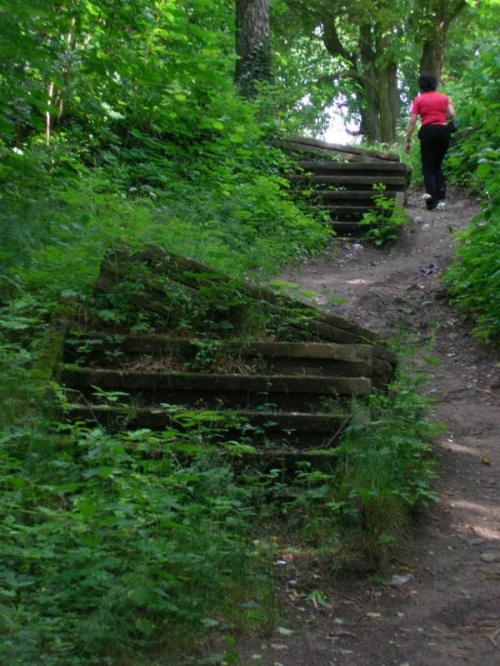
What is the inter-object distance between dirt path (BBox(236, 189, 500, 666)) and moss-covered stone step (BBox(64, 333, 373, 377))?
3.10 feet

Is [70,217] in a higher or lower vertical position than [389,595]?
higher

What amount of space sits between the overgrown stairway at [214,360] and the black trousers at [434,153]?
678 centimetres

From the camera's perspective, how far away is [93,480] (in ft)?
13.3

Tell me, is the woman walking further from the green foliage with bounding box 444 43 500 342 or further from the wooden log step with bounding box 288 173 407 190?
the green foliage with bounding box 444 43 500 342

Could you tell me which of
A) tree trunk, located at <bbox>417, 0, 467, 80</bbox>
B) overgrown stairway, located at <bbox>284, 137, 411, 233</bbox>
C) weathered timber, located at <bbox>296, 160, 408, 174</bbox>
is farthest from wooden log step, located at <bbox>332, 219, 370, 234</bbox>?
tree trunk, located at <bbox>417, 0, 467, 80</bbox>

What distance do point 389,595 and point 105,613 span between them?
1.60 m

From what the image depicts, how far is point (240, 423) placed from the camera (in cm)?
536

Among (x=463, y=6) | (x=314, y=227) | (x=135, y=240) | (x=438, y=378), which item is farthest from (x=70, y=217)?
(x=463, y=6)

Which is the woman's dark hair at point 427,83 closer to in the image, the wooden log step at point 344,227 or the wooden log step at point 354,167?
the wooden log step at point 354,167

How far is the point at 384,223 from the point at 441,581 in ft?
26.9

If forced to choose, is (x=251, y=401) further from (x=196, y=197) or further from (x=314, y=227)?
(x=314, y=227)

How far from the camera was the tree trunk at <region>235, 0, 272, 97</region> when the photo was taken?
15.1 m

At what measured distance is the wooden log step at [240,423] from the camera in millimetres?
5168

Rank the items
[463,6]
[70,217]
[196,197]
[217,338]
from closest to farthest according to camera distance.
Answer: [217,338] → [70,217] → [196,197] → [463,6]
